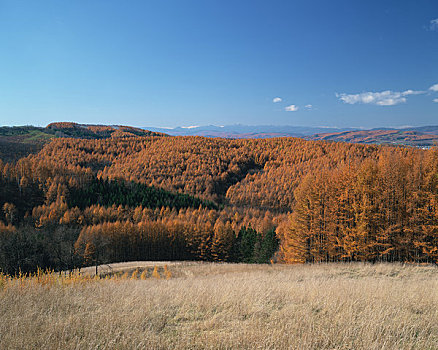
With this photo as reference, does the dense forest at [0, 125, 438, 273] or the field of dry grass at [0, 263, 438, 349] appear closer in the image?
the field of dry grass at [0, 263, 438, 349]

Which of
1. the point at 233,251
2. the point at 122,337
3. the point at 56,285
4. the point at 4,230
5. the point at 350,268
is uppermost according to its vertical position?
the point at 122,337

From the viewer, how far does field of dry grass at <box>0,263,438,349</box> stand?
13.6 feet

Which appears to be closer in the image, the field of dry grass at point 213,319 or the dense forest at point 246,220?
the field of dry grass at point 213,319

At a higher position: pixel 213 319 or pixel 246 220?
pixel 213 319

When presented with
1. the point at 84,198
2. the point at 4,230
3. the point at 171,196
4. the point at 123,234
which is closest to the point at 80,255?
the point at 123,234

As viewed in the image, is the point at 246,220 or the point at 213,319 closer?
the point at 213,319

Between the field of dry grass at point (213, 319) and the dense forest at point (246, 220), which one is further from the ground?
the field of dry grass at point (213, 319)

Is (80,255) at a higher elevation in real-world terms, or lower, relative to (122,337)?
lower

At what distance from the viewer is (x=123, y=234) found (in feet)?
244

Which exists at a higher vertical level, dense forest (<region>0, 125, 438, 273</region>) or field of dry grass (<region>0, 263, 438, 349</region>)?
field of dry grass (<region>0, 263, 438, 349</region>)

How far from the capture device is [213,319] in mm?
5297

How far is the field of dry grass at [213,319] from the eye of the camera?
4.14m

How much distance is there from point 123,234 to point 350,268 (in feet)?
226

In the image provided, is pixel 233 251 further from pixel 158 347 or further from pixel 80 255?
pixel 158 347
